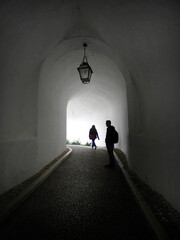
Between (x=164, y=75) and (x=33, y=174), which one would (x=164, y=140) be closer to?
(x=164, y=75)

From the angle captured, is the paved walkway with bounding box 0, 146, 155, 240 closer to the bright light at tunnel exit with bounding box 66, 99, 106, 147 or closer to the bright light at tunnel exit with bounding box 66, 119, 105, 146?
the bright light at tunnel exit with bounding box 66, 99, 106, 147

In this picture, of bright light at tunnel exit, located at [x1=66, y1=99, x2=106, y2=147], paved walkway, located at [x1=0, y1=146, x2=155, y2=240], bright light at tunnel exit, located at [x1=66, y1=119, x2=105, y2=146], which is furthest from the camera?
bright light at tunnel exit, located at [x1=66, y1=119, x2=105, y2=146]

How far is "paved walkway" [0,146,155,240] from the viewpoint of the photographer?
231 centimetres

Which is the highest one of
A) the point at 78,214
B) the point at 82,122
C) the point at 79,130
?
the point at 82,122

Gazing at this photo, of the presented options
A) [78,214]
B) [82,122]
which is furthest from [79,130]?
[78,214]

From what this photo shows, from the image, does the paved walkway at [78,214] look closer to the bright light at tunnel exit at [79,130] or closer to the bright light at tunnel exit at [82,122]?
the bright light at tunnel exit at [82,122]

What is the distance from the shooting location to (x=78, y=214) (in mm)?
2824

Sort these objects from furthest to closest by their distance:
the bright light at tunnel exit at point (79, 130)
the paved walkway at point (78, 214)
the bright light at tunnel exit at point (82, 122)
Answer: the bright light at tunnel exit at point (79, 130), the bright light at tunnel exit at point (82, 122), the paved walkway at point (78, 214)

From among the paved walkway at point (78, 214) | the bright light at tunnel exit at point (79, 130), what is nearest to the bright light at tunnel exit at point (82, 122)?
the bright light at tunnel exit at point (79, 130)

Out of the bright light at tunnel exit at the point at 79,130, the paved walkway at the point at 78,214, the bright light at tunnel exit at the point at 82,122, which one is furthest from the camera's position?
the bright light at tunnel exit at the point at 79,130

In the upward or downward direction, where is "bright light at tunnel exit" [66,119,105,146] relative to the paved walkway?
upward

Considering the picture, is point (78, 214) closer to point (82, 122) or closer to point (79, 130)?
point (82, 122)

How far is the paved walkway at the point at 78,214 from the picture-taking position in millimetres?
2312

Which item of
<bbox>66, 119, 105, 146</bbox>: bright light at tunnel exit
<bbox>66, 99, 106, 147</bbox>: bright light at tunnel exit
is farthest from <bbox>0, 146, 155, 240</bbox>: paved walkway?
<bbox>66, 119, 105, 146</bbox>: bright light at tunnel exit
